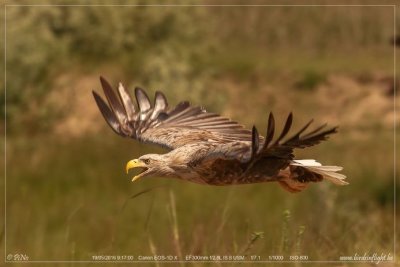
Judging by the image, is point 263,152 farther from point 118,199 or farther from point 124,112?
point 118,199

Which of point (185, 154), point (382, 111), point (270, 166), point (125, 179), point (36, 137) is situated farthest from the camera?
point (382, 111)

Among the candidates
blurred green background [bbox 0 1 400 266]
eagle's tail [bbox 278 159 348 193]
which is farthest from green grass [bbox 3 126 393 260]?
eagle's tail [bbox 278 159 348 193]

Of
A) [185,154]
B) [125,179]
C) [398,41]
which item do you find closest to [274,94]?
[125,179]

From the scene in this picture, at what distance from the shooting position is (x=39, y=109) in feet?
69.3

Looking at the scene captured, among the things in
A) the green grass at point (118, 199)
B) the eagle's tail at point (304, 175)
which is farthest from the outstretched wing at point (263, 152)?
the green grass at point (118, 199)

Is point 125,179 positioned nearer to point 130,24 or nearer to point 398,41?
point 398,41

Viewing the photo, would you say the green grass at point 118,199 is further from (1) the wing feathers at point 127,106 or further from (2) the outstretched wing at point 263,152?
(2) the outstretched wing at point 263,152

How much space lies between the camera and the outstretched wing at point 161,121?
6117mm

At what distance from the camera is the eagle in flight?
499 centimetres

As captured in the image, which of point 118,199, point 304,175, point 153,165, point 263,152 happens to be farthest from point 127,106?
point 118,199

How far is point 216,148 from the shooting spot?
5348 millimetres

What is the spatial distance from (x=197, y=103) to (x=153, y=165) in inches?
566

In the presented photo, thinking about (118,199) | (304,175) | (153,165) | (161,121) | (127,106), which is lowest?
(118,199)

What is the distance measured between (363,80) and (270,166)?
1008 inches
